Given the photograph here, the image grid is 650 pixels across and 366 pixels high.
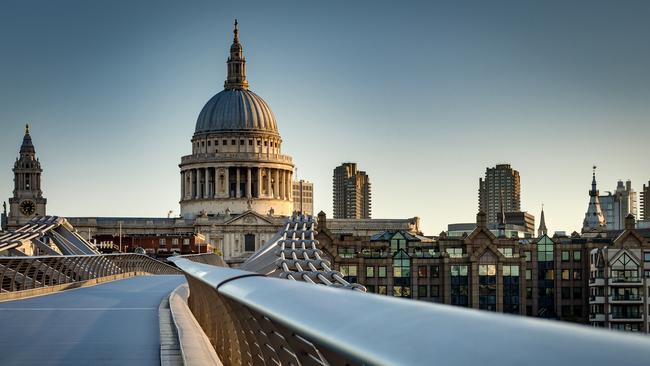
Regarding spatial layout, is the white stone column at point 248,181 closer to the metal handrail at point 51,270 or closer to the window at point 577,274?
the window at point 577,274

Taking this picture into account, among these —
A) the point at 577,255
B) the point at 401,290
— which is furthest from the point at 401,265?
the point at 577,255

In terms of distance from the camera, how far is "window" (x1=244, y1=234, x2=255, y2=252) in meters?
190

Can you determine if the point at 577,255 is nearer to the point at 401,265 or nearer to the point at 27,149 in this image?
the point at 401,265

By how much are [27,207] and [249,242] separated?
114 feet

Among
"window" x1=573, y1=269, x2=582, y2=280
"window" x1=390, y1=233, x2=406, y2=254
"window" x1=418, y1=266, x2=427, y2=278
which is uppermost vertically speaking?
"window" x1=390, y1=233, x2=406, y2=254

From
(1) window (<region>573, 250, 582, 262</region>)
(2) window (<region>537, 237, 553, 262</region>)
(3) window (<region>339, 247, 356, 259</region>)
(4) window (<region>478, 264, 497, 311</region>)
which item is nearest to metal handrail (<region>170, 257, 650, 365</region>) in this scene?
(3) window (<region>339, 247, 356, 259</region>)

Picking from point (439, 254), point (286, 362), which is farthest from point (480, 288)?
point (286, 362)

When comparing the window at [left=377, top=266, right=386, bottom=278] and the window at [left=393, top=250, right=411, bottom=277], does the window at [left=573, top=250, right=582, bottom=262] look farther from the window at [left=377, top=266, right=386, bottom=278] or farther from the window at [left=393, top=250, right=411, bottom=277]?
the window at [left=377, top=266, right=386, bottom=278]

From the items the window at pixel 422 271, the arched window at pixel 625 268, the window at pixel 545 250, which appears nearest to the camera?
the window at pixel 422 271

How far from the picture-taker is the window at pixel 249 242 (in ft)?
624

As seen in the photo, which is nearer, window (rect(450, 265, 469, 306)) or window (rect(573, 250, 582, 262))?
window (rect(450, 265, 469, 306))

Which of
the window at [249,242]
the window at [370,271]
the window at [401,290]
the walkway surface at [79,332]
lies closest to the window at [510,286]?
the window at [401,290]

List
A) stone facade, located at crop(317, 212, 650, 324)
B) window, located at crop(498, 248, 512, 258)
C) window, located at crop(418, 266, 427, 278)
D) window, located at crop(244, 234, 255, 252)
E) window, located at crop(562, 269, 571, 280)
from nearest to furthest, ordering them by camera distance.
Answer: stone facade, located at crop(317, 212, 650, 324)
window, located at crop(418, 266, 427, 278)
window, located at crop(498, 248, 512, 258)
window, located at crop(562, 269, 571, 280)
window, located at crop(244, 234, 255, 252)

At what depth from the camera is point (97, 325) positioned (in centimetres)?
1505
